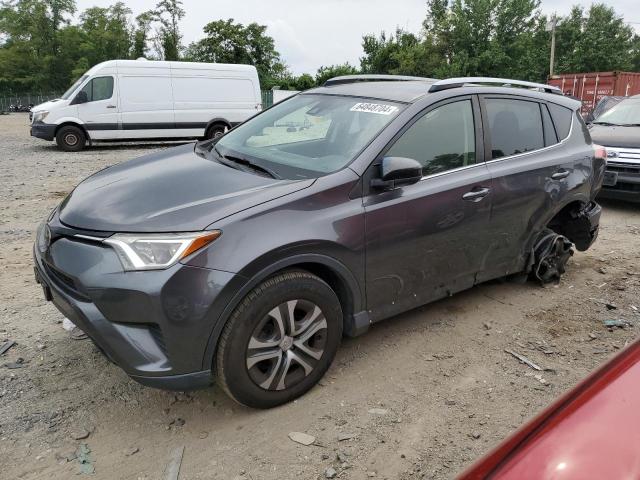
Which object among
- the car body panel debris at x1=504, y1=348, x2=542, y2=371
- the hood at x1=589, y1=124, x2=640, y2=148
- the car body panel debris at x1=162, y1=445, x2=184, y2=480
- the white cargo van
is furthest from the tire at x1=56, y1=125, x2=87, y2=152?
the car body panel debris at x1=504, y1=348, x2=542, y2=371

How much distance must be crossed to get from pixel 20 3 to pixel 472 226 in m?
71.1

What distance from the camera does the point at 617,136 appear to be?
7652 millimetres

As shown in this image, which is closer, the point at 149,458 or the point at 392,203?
the point at 149,458

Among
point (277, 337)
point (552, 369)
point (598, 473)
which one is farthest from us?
point (552, 369)

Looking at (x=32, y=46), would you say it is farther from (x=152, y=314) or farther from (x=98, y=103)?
(x=152, y=314)

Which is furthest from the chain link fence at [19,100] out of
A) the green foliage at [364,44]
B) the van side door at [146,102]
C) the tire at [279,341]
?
the tire at [279,341]

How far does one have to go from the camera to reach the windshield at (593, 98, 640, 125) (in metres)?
8.39

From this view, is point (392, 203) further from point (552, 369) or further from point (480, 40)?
point (480, 40)

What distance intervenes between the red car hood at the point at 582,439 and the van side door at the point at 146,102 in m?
14.4

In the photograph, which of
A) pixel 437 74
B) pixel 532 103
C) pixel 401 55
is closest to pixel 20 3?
pixel 401 55

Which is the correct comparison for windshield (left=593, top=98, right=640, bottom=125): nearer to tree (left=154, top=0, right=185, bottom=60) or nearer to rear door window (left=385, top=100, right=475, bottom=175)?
rear door window (left=385, top=100, right=475, bottom=175)

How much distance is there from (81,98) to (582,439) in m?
15.0

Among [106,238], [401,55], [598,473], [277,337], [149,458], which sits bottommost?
[149,458]

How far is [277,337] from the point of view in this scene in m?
2.79
